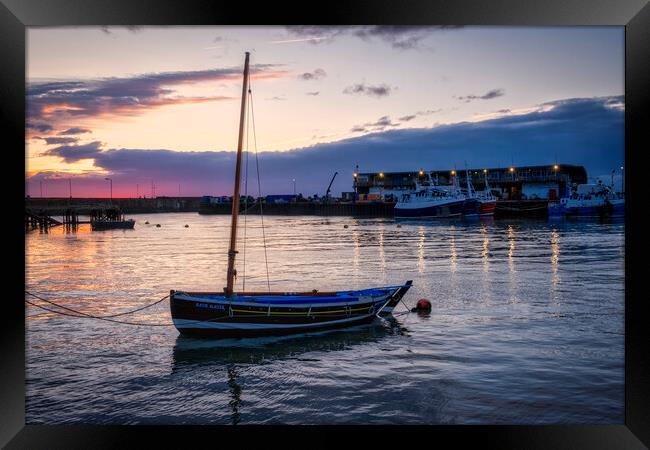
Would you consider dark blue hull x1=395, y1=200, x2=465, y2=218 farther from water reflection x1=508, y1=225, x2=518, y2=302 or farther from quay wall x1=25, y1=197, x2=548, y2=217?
water reflection x1=508, y1=225, x2=518, y2=302

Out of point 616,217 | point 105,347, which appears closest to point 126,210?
point 616,217

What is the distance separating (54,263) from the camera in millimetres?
29312

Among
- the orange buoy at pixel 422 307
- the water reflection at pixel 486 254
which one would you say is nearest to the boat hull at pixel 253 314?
the orange buoy at pixel 422 307

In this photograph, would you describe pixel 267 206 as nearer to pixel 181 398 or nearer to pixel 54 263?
pixel 54 263

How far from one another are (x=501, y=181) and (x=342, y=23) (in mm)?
92168

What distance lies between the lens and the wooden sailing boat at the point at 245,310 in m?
12.1

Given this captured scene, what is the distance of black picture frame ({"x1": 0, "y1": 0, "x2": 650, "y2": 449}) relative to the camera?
5.91 m

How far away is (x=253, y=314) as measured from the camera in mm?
12352

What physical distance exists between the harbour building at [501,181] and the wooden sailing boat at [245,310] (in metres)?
67.8

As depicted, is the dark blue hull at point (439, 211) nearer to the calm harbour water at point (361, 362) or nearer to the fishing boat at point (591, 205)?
the fishing boat at point (591, 205)

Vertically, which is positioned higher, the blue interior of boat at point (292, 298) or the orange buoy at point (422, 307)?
the blue interior of boat at point (292, 298)

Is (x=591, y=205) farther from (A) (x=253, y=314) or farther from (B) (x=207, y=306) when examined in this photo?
(B) (x=207, y=306)

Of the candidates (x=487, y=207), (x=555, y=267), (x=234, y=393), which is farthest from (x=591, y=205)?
(x=234, y=393)

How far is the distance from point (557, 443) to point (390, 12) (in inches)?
188
